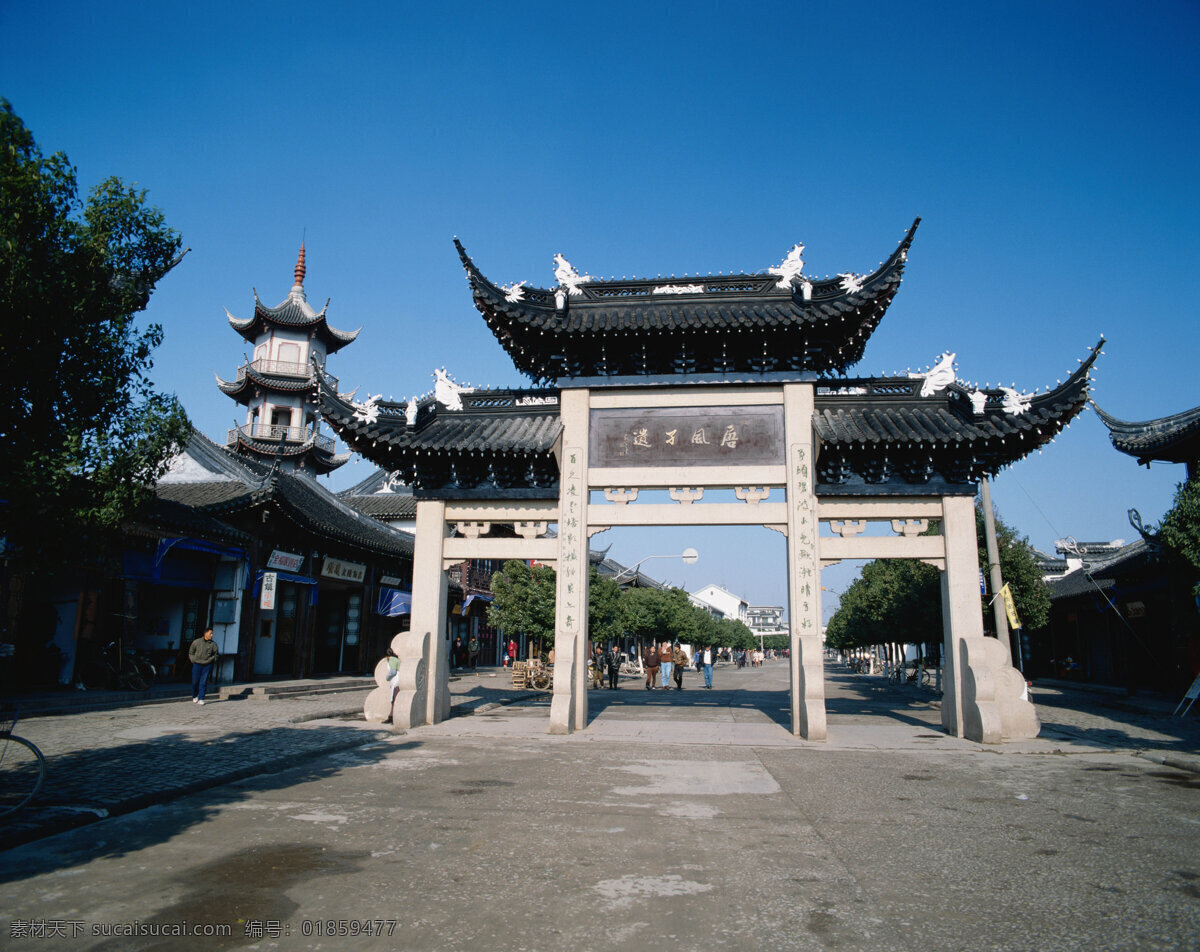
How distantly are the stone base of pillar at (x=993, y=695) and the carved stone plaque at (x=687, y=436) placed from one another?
14.5 ft

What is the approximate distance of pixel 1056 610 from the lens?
36406mm

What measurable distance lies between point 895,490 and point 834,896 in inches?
362

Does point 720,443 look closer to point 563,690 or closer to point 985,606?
point 563,690

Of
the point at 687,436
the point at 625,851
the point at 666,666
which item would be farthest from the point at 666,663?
the point at 625,851

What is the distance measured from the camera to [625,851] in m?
5.68

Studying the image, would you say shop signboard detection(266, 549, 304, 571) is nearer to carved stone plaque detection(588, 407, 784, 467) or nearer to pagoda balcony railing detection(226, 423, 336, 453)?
carved stone plaque detection(588, 407, 784, 467)

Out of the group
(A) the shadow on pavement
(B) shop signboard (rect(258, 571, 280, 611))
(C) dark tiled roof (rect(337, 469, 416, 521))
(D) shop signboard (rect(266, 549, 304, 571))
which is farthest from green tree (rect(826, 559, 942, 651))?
(C) dark tiled roof (rect(337, 469, 416, 521))

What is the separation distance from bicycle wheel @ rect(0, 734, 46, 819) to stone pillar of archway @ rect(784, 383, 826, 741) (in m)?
10.1

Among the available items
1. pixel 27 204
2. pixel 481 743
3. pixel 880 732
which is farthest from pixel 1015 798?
pixel 27 204

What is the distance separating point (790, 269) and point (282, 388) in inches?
1388

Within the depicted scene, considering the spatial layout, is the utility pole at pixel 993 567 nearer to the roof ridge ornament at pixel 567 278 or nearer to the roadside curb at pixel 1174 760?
the roadside curb at pixel 1174 760

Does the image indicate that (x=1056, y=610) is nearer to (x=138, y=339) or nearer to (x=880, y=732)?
(x=880, y=732)

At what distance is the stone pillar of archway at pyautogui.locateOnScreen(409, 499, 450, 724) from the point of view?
13617 mm

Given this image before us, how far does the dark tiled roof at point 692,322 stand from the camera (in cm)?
1325
